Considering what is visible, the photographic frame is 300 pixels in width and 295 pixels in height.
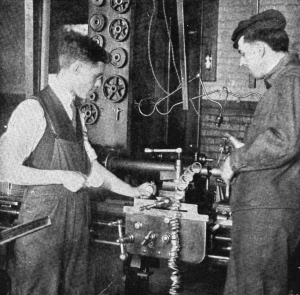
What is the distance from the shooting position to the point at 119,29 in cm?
442

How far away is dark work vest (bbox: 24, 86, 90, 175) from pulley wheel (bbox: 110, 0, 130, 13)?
7.85ft

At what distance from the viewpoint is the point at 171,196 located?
269 centimetres

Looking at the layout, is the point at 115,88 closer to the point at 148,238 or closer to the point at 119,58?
the point at 119,58

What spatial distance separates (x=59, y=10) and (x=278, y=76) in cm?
392

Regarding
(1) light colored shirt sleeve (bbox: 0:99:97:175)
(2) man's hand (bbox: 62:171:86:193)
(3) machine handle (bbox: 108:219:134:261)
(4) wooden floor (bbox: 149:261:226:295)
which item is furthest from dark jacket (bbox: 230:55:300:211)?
(4) wooden floor (bbox: 149:261:226:295)

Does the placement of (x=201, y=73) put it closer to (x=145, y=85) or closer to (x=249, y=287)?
(x=145, y=85)

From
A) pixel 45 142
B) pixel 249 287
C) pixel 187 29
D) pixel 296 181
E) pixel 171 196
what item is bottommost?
pixel 249 287

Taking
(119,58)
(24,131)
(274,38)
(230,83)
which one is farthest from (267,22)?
(230,83)

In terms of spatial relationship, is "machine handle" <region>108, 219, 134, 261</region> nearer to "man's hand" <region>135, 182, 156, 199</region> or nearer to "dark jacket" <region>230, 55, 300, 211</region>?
"man's hand" <region>135, 182, 156, 199</region>

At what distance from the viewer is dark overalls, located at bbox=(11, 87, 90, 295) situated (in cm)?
218

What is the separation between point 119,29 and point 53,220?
2.78 meters

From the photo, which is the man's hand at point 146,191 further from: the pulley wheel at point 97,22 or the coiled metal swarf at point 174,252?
the pulley wheel at point 97,22

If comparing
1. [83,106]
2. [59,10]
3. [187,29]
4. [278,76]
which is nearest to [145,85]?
[83,106]

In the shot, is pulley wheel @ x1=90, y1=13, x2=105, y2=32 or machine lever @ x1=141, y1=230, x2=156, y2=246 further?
pulley wheel @ x1=90, y1=13, x2=105, y2=32
